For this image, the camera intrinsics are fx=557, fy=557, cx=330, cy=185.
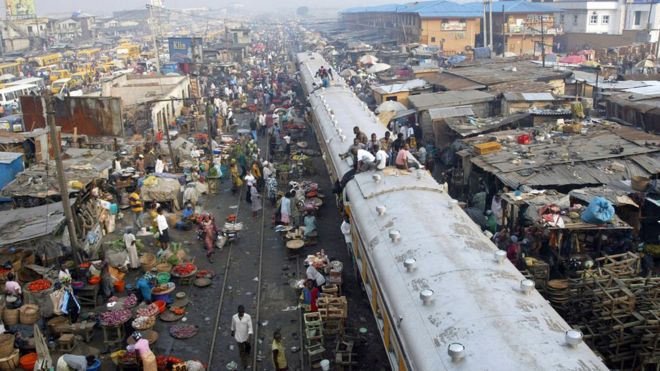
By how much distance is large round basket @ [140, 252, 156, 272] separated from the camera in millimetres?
14625

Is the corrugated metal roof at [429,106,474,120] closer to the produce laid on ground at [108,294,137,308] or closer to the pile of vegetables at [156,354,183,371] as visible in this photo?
the produce laid on ground at [108,294,137,308]

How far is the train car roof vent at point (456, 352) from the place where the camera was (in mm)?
5984

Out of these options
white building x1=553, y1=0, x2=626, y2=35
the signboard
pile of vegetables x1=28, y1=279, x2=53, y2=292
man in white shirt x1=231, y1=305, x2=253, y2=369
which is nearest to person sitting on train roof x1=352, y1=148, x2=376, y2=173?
man in white shirt x1=231, y1=305, x2=253, y2=369

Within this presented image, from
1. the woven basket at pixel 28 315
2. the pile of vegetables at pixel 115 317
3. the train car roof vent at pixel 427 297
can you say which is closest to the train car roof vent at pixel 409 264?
the train car roof vent at pixel 427 297

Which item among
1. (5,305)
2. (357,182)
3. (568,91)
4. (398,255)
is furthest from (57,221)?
(568,91)

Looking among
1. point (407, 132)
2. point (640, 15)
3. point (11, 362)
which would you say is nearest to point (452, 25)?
point (640, 15)

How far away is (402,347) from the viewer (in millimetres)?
7254

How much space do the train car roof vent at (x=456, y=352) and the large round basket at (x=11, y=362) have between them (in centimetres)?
867

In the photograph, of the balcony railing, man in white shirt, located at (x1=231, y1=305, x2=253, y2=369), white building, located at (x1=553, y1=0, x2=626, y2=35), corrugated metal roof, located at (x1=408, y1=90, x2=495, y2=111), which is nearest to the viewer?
man in white shirt, located at (x1=231, y1=305, x2=253, y2=369)

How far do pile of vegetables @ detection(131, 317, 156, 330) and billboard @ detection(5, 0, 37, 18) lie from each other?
314 feet

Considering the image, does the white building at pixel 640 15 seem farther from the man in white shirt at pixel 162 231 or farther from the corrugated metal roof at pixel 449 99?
the man in white shirt at pixel 162 231

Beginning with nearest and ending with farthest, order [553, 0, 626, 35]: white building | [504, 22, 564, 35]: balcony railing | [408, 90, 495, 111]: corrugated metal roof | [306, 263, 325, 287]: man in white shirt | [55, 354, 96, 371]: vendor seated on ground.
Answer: [55, 354, 96, 371]: vendor seated on ground, [306, 263, 325, 287]: man in white shirt, [408, 90, 495, 111]: corrugated metal roof, [504, 22, 564, 35]: balcony railing, [553, 0, 626, 35]: white building

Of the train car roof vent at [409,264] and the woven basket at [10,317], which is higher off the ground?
the train car roof vent at [409,264]

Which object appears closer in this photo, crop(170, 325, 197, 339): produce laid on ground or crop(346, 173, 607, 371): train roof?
crop(346, 173, 607, 371): train roof
